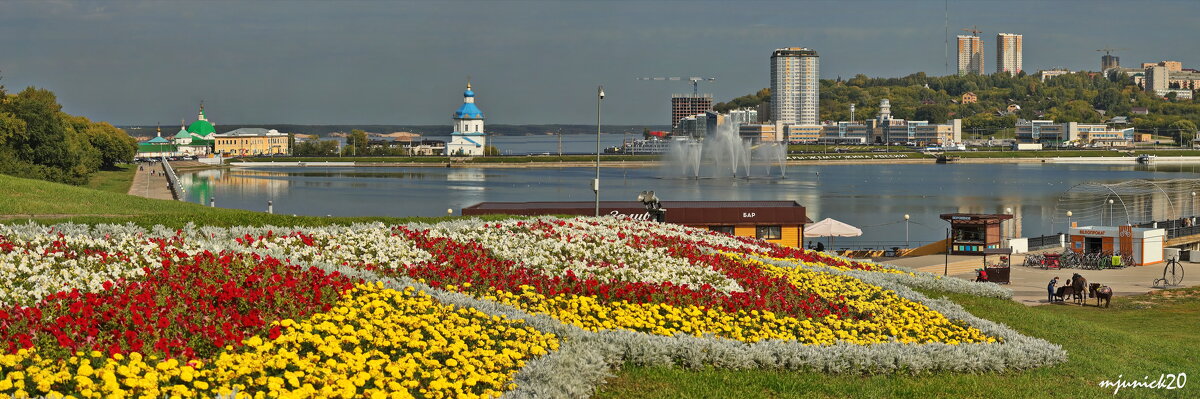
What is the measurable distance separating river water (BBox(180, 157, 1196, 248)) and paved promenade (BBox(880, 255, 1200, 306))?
16977 millimetres

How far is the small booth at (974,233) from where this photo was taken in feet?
120

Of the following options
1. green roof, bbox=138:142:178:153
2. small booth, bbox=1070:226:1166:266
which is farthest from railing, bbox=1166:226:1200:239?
green roof, bbox=138:142:178:153

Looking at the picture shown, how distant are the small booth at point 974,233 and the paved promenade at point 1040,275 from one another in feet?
2.42

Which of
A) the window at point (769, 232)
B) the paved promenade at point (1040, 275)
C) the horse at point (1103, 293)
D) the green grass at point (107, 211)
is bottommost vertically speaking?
the paved promenade at point (1040, 275)

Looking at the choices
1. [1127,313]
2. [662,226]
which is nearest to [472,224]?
[662,226]

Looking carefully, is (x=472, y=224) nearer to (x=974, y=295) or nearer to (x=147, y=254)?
(x=147, y=254)

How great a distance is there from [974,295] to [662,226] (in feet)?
18.0

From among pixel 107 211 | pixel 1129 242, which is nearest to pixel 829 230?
pixel 1129 242

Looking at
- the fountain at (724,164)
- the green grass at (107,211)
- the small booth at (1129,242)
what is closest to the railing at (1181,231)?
the small booth at (1129,242)

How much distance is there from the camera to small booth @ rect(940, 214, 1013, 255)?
120 ft

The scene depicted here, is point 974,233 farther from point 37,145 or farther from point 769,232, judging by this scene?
point 37,145

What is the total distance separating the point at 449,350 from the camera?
901 cm

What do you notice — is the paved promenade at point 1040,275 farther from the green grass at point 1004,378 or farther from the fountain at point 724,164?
the fountain at point 724,164

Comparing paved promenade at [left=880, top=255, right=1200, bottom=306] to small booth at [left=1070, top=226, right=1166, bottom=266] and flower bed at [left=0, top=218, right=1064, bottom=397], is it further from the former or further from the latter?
flower bed at [left=0, top=218, right=1064, bottom=397]
